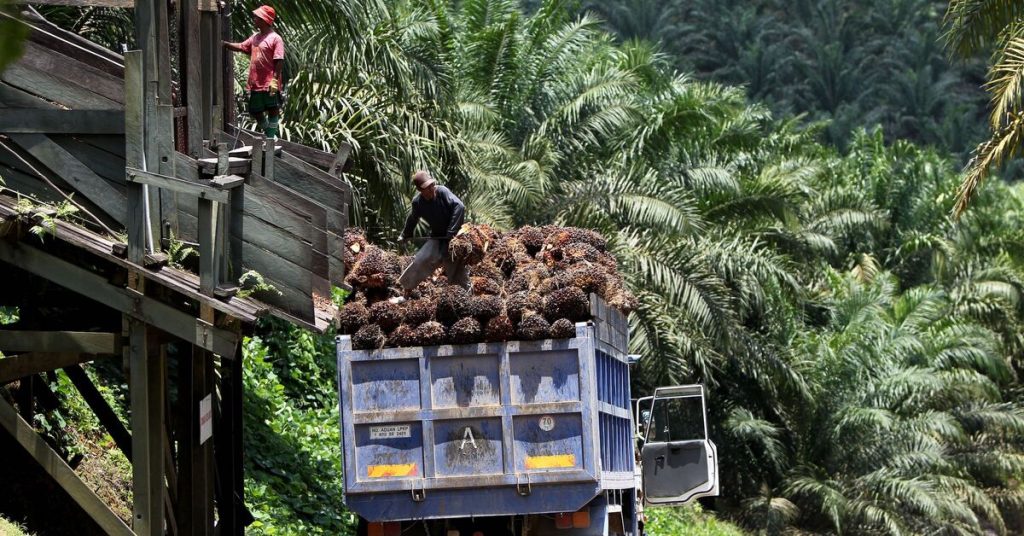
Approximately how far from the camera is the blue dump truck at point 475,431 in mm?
9562

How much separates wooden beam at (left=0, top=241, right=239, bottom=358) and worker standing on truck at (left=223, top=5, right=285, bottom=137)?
273 cm

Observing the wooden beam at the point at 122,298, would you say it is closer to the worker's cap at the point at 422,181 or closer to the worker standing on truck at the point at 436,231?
the worker standing on truck at the point at 436,231

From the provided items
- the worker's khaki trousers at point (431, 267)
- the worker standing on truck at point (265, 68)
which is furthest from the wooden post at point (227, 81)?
the worker's khaki trousers at point (431, 267)

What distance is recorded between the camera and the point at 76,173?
9070 millimetres

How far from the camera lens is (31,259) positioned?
912cm

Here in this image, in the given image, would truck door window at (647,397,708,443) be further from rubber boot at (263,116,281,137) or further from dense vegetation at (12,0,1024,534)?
rubber boot at (263,116,281,137)

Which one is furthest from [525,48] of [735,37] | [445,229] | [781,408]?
[735,37]

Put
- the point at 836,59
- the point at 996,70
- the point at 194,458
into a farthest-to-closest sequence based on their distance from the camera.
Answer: the point at 836,59 < the point at 996,70 < the point at 194,458

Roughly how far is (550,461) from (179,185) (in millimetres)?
3010

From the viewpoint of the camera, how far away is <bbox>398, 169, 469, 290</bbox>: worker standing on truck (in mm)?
10586

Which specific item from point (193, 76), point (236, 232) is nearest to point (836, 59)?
point (193, 76)

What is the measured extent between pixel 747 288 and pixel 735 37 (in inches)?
1824

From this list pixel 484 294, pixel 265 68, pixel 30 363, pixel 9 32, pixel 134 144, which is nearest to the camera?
pixel 9 32

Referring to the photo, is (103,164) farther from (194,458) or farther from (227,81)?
(227,81)
